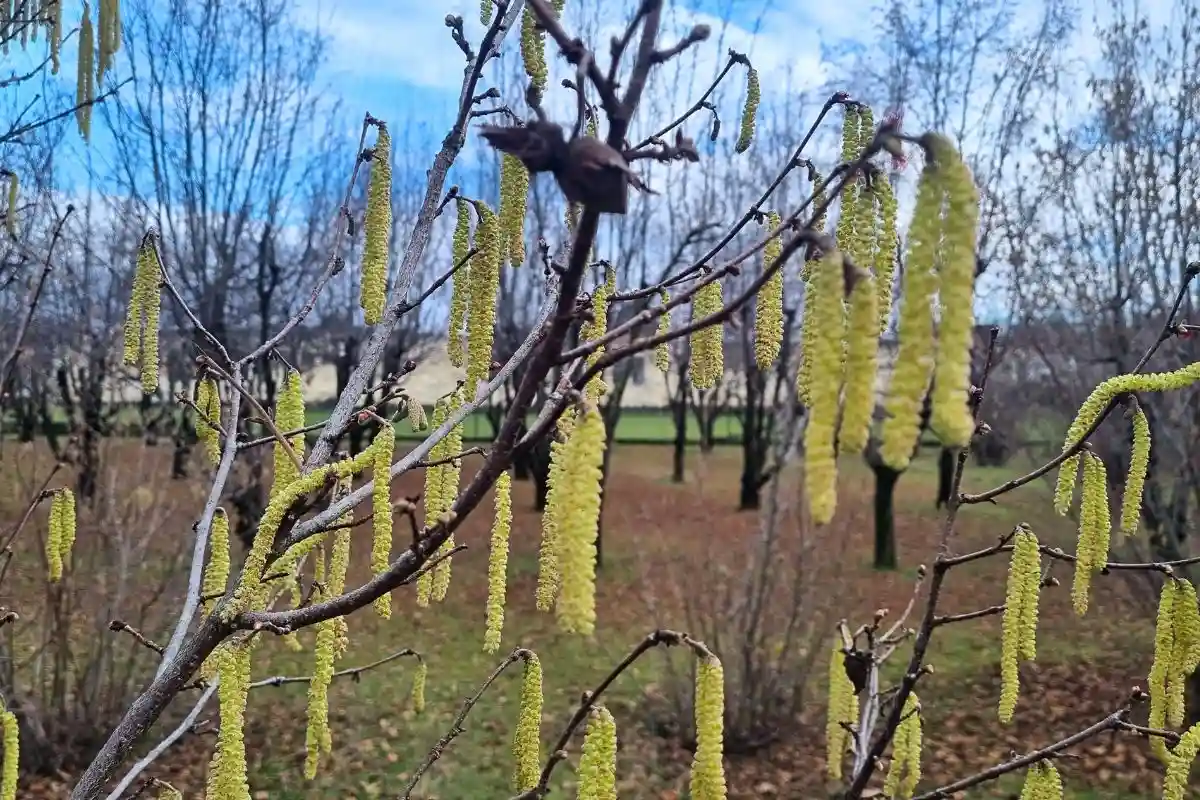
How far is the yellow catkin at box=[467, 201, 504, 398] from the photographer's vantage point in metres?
1.61

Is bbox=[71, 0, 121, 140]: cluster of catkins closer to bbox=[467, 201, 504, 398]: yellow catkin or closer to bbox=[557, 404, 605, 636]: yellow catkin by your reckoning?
bbox=[467, 201, 504, 398]: yellow catkin

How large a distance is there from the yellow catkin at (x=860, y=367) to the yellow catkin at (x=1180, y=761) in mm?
1366

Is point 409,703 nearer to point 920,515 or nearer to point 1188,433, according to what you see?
point 1188,433

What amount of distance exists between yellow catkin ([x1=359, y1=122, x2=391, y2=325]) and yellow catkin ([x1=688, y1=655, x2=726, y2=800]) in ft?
3.26

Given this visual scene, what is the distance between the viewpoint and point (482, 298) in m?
1.66

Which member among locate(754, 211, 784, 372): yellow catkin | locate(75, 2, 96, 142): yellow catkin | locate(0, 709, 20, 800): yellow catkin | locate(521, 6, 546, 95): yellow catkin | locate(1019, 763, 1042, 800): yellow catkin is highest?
locate(75, 2, 96, 142): yellow catkin

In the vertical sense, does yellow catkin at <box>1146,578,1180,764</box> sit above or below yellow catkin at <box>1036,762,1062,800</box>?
above

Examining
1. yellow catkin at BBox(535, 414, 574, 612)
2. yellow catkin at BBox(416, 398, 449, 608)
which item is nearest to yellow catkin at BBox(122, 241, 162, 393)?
yellow catkin at BBox(416, 398, 449, 608)

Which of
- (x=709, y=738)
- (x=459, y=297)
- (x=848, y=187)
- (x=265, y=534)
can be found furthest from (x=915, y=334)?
(x=459, y=297)

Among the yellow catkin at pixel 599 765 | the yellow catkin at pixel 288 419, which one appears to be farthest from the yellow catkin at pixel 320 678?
the yellow catkin at pixel 599 765

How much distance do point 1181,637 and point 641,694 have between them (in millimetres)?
5682

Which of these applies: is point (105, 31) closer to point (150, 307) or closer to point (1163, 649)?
point (150, 307)

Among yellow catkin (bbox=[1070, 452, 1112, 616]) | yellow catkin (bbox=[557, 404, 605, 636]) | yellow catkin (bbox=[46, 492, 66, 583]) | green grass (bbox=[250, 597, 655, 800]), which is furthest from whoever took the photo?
green grass (bbox=[250, 597, 655, 800])

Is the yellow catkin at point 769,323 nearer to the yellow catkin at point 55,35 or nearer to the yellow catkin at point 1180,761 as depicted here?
the yellow catkin at point 1180,761
